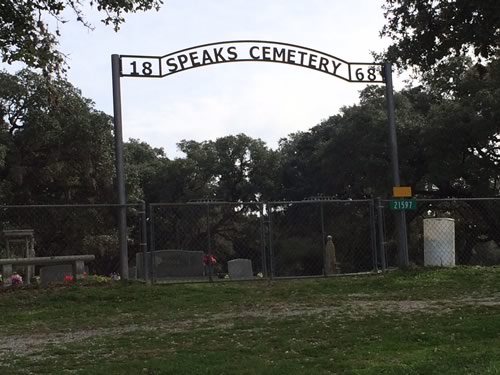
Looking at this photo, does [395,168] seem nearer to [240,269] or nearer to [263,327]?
[240,269]

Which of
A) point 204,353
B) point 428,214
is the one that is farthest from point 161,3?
point 428,214

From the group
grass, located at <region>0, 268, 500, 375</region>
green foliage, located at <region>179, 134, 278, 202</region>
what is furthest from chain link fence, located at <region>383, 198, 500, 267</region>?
green foliage, located at <region>179, 134, 278, 202</region>

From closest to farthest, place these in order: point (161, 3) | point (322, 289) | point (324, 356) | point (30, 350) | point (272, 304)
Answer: point (324, 356)
point (30, 350)
point (161, 3)
point (272, 304)
point (322, 289)

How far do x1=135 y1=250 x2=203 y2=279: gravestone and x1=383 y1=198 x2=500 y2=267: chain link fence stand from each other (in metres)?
4.60

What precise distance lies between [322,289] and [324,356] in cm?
588

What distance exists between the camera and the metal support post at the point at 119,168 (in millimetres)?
13609

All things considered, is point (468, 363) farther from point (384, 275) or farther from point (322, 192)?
point (322, 192)

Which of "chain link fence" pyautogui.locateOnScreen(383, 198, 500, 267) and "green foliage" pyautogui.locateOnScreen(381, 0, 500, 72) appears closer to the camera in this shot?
"green foliage" pyautogui.locateOnScreen(381, 0, 500, 72)

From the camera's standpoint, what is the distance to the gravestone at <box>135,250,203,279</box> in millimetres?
14539

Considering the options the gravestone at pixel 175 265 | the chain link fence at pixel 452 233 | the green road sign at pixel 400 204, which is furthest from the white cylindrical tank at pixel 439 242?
the gravestone at pixel 175 265

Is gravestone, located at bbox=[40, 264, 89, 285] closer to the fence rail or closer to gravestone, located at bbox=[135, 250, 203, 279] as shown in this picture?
the fence rail

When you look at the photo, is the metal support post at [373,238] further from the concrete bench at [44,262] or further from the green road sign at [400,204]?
the concrete bench at [44,262]

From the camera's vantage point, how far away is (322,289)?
12828 mm

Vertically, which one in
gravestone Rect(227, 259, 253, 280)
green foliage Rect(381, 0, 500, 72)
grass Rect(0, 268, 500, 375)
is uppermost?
green foliage Rect(381, 0, 500, 72)
